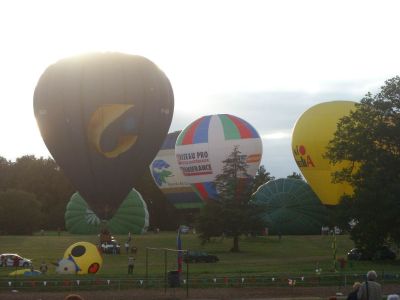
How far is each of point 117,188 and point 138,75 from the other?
665cm

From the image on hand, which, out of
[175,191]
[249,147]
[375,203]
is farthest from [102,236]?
[175,191]

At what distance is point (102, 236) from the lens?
48.0 m

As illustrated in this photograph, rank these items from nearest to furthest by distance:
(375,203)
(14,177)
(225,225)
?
(375,203) → (225,225) → (14,177)

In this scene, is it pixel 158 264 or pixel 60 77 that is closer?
pixel 158 264

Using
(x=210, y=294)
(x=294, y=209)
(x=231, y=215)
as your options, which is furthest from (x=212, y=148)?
(x=210, y=294)

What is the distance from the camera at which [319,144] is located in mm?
58562

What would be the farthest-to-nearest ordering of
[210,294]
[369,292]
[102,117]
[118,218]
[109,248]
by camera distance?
[118,218]
[109,248]
[102,117]
[210,294]
[369,292]

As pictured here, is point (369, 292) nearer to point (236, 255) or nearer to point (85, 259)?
point (85, 259)

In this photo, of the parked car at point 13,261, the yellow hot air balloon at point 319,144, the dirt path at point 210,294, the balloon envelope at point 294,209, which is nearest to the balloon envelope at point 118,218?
the balloon envelope at point 294,209

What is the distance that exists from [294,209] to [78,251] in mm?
32305

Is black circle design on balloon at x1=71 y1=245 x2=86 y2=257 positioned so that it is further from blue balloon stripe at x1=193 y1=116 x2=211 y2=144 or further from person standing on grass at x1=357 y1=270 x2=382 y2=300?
blue balloon stripe at x1=193 y1=116 x2=211 y2=144

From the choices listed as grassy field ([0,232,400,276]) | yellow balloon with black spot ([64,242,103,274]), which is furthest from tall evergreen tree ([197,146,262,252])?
yellow balloon with black spot ([64,242,103,274])

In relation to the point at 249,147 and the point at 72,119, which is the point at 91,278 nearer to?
the point at 72,119

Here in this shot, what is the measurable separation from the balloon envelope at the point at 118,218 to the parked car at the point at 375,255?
22.3 meters
